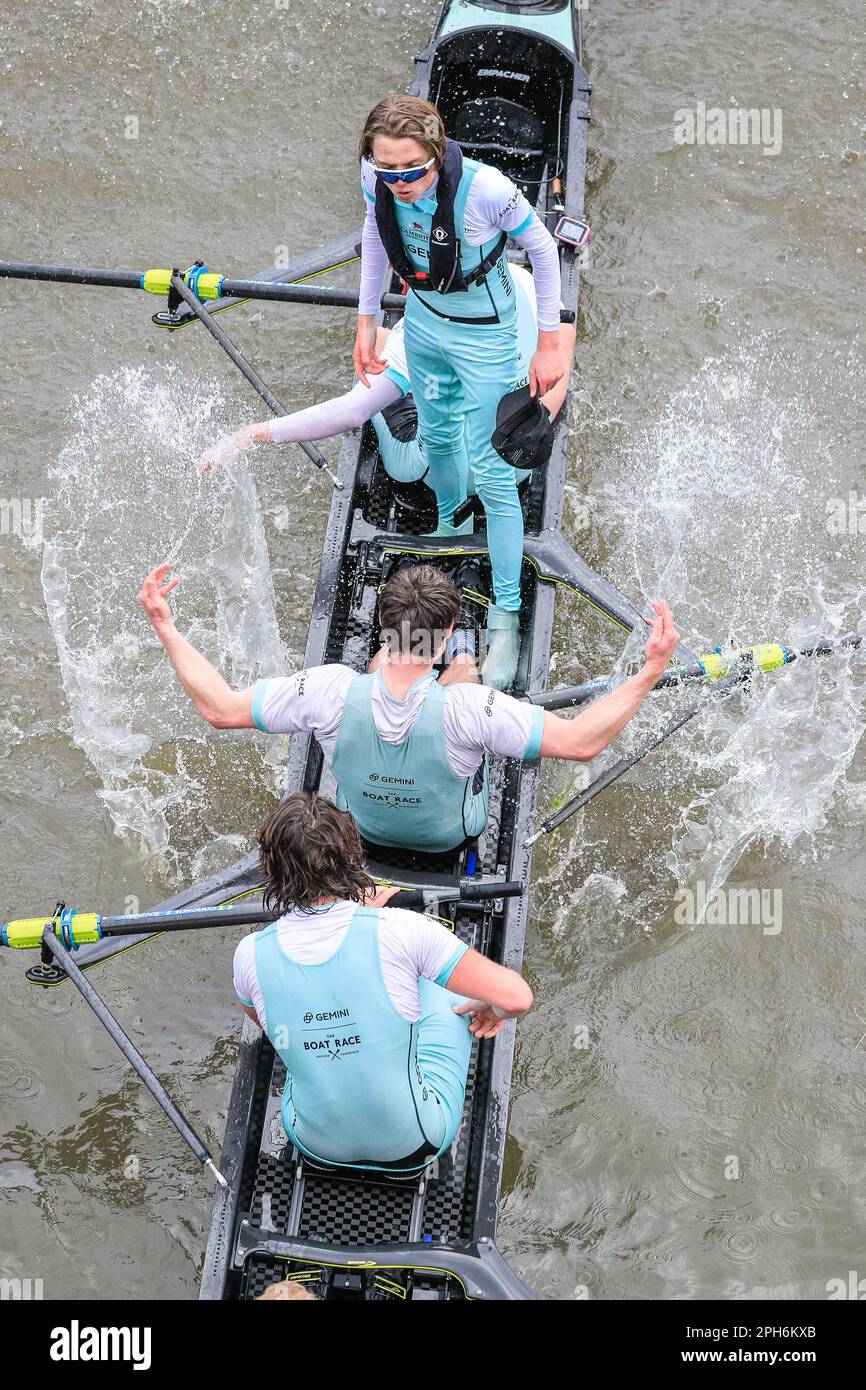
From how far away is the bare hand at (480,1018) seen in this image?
427cm

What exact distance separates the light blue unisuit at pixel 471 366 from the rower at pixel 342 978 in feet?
6.16

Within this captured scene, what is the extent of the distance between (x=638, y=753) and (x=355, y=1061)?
2.06 m

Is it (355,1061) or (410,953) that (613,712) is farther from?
(355,1061)

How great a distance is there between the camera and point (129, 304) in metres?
7.93

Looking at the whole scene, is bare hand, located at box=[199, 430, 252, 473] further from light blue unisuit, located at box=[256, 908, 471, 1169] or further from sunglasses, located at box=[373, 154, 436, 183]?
light blue unisuit, located at box=[256, 908, 471, 1169]

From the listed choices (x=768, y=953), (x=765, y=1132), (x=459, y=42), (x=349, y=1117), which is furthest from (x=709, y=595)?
(x=349, y=1117)

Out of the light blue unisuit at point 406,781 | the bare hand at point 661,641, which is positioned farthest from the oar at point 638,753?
the bare hand at point 661,641

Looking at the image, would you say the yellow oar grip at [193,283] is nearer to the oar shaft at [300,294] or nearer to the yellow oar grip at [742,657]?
the oar shaft at [300,294]

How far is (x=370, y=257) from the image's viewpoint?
521 cm

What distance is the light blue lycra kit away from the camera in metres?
5.66

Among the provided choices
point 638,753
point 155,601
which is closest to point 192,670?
point 155,601

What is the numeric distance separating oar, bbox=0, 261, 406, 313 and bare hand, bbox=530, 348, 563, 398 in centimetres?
128
